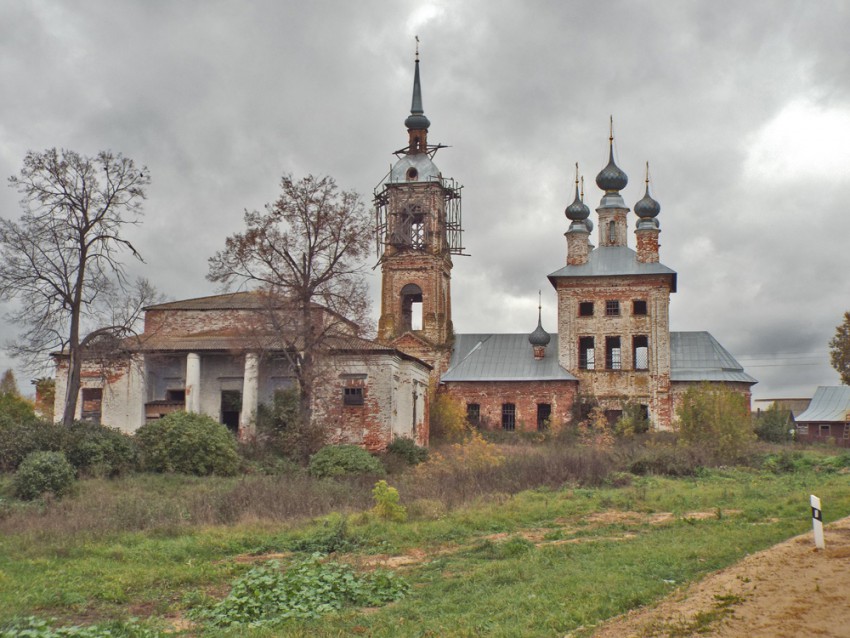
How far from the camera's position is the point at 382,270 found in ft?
145

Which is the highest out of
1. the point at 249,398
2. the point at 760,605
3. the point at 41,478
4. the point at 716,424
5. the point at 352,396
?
the point at 352,396

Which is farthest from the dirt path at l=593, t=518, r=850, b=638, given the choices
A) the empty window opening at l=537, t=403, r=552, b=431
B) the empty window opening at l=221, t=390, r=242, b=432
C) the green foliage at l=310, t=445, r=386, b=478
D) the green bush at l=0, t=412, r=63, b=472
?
the empty window opening at l=537, t=403, r=552, b=431

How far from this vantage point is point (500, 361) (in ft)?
145

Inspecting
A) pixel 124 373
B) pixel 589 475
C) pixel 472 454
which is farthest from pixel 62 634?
pixel 124 373

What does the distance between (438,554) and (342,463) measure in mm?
12787

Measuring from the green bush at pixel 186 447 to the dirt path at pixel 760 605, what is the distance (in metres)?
17.2

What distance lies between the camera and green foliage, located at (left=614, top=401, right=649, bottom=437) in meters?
39.9

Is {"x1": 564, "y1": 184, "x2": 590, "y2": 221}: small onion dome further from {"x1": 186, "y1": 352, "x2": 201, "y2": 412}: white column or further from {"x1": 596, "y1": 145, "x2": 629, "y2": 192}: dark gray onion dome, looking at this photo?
{"x1": 186, "y1": 352, "x2": 201, "y2": 412}: white column

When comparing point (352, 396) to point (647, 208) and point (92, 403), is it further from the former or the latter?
point (647, 208)

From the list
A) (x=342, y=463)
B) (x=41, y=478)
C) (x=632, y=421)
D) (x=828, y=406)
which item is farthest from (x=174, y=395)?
(x=828, y=406)

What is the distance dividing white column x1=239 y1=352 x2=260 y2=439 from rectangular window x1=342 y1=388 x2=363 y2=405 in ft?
10.4

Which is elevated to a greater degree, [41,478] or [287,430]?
[287,430]

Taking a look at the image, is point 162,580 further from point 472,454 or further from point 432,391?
point 432,391

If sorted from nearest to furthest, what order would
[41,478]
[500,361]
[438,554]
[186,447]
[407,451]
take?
[438,554], [41,478], [186,447], [407,451], [500,361]
